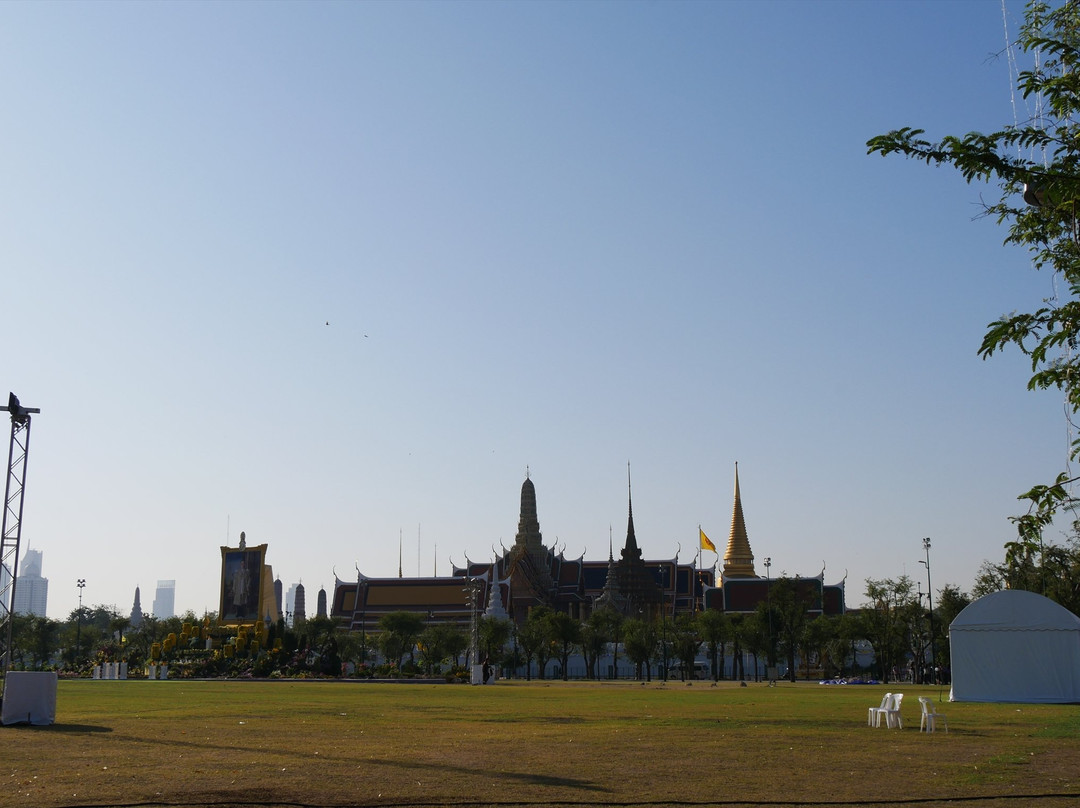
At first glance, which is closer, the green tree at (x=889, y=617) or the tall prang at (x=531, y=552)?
the green tree at (x=889, y=617)

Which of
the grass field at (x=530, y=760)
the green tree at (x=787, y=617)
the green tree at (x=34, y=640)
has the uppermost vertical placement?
the green tree at (x=787, y=617)

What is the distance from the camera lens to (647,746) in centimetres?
1794

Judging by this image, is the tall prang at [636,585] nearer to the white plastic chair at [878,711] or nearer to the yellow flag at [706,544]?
the yellow flag at [706,544]

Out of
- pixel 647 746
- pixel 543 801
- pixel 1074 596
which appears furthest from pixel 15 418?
pixel 1074 596

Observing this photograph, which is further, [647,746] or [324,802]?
[647,746]

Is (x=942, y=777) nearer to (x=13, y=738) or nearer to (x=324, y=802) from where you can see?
(x=324, y=802)

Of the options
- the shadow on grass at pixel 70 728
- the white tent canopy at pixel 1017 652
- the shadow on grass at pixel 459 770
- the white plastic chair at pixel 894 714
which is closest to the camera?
the shadow on grass at pixel 459 770

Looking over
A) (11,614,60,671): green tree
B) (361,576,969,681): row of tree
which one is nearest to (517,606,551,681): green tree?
(361,576,969,681): row of tree

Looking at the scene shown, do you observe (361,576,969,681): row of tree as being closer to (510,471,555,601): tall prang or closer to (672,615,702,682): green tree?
(672,615,702,682): green tree

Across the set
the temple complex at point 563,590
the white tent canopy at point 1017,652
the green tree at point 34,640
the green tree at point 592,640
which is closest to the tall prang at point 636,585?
the temple complex at point 563,590

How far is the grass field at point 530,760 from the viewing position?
12.2 metres

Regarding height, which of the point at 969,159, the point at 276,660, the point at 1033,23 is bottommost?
the point at 276,660

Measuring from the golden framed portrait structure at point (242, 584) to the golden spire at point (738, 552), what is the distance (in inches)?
1992

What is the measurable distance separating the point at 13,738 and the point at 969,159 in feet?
57.0
